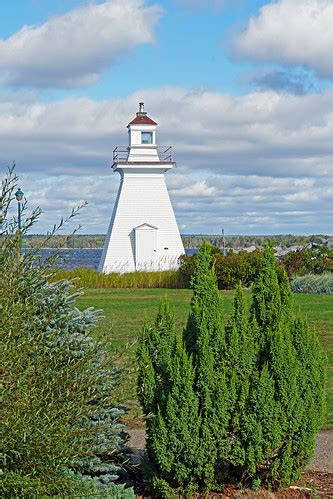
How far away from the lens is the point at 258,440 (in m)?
5.24

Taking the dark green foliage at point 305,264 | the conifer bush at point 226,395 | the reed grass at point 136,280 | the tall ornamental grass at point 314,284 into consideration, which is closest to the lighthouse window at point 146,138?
the reed grass at point 136,280

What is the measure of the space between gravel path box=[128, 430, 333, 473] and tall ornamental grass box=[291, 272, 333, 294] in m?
18.5

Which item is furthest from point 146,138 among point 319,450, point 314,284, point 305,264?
point 319,450

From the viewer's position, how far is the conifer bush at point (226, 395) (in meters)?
5.25

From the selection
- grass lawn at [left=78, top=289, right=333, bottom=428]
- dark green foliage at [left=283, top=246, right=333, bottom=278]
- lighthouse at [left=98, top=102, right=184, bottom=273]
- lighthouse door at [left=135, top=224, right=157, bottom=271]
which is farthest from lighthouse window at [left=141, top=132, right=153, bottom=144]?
grass lawn at [left=78, top=289, right=333, bottom=428]

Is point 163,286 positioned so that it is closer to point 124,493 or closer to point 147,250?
point 147,250

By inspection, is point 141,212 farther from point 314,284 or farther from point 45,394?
point 45,394

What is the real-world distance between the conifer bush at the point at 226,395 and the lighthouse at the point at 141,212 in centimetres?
2954

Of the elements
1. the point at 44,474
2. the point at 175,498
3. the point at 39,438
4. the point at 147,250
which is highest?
the point at 147,250

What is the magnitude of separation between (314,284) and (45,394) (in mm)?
22830

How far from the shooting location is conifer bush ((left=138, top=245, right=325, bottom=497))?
5.25 metres

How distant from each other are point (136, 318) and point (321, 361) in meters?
12.5

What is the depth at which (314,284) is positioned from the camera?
26.6 m

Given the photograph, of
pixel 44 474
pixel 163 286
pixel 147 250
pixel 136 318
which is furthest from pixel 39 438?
pixel 147 250
